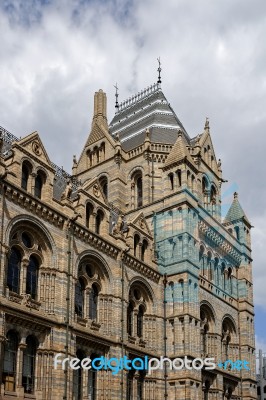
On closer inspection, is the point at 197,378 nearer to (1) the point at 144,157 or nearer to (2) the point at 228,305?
(2) the point at 228,305

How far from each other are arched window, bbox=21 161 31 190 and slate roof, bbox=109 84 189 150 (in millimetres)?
21366

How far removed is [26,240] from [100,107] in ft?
95.1

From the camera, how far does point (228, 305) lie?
52688 mm

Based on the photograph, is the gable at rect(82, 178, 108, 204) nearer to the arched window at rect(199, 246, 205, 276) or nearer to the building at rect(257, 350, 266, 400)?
the arched window at rect(199, 246, 205, 276)

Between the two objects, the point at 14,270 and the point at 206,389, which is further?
the point at 206,389

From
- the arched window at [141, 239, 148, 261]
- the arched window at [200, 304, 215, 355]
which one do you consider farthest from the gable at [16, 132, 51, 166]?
the arched window at [200, 304, 215, 355]

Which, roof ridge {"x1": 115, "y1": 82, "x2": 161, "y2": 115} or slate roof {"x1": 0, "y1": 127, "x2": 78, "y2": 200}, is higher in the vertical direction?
roof ridge {"x1": 115, "y1": 82, "x2": 161, "y2": 115}

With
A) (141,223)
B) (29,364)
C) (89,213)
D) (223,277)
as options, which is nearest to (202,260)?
(223,277)

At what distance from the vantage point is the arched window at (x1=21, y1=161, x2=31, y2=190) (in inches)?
1441

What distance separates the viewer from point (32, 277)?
35.7 m

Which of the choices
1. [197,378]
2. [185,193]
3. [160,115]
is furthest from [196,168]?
[197,378]

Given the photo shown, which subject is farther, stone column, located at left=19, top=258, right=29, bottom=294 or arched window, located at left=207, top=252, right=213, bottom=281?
arched window, located at left=207, top=252, right=213, bottom=281

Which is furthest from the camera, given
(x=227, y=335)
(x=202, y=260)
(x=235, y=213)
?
(x=235, y=213)

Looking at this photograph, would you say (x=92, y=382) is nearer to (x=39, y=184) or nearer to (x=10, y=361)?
(x=10, y=361)
